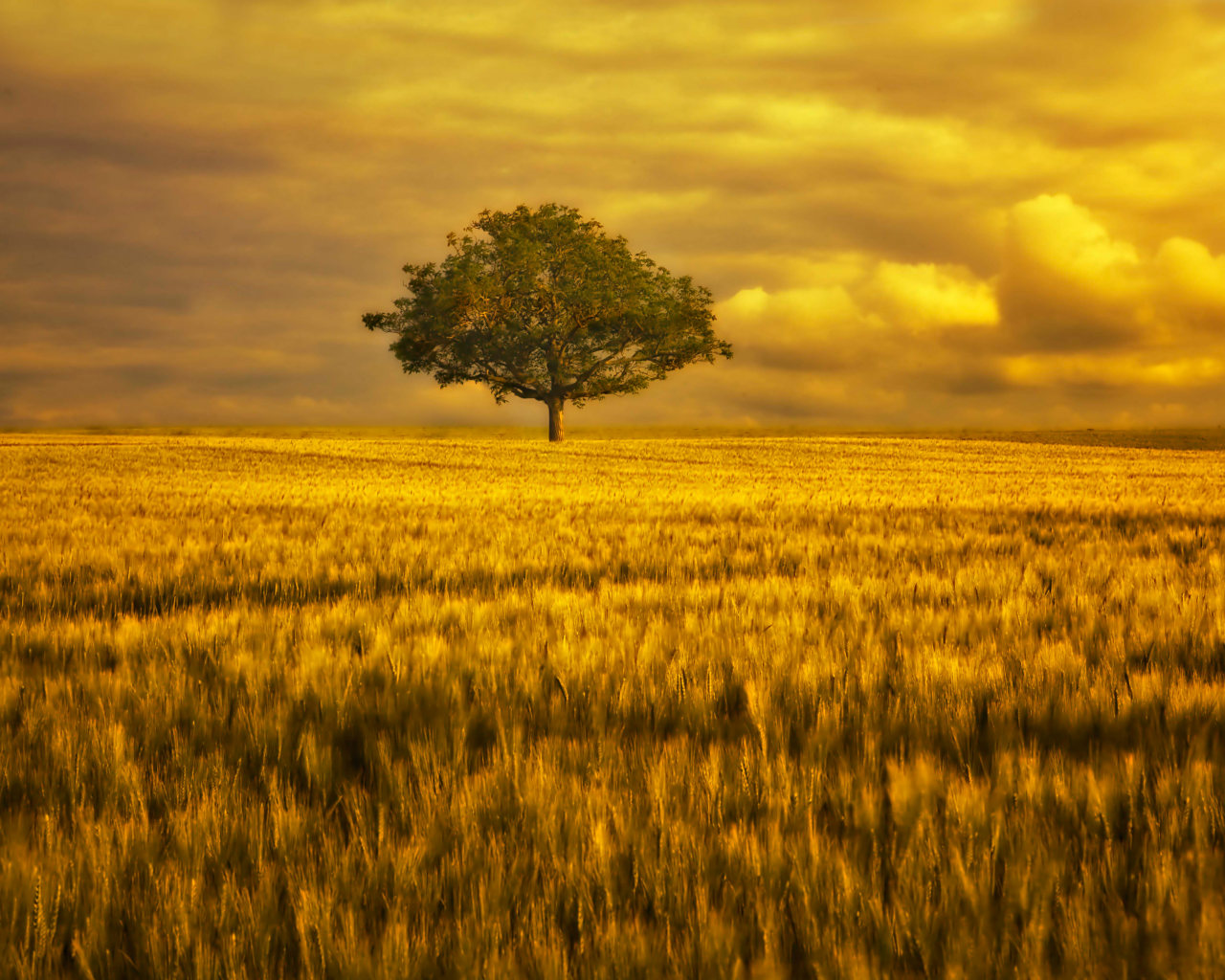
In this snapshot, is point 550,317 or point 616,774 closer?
point 616,774

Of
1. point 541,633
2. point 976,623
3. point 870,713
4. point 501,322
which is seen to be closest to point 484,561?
point 541,633

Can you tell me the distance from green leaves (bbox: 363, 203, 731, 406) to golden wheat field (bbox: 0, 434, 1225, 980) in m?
42.8

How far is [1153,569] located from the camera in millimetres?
6992

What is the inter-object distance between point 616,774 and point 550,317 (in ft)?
159

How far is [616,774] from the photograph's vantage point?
2535mm

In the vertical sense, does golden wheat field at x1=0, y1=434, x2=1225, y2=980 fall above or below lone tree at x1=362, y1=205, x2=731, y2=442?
below

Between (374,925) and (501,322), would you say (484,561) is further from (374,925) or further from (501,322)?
(501,322)

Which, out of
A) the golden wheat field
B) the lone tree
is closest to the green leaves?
the lone tree

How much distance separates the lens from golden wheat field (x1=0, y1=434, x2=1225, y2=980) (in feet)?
5.58

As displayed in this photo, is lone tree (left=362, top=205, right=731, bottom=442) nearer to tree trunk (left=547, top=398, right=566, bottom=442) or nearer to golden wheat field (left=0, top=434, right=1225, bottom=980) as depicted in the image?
tree trunk (left=547, top=398, right=566, bottom=442)

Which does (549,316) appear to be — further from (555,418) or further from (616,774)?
(616,774)

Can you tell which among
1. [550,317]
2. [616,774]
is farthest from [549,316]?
[616,774]

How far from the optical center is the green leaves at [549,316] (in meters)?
48.3

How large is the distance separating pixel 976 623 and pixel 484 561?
4454 millimetres
